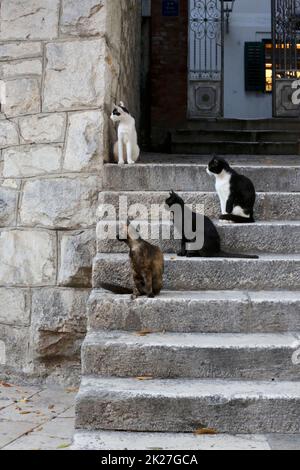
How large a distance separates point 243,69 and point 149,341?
12.0 m

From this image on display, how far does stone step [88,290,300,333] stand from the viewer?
11.6 feet

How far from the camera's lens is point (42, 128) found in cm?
467

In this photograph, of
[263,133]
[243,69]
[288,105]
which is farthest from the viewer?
[243,69]

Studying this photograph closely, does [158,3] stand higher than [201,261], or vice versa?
[158,3]

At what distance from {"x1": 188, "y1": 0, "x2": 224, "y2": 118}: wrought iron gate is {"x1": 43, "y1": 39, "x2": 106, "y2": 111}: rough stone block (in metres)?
6.39

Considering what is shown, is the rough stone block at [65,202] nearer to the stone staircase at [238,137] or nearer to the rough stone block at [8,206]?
the rough stone block at [8,206]

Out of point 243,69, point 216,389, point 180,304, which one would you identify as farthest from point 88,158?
point 243,69

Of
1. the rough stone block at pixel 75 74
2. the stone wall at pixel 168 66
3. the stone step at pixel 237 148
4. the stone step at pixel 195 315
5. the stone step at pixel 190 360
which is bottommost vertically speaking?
the stone step at pixel 190 360

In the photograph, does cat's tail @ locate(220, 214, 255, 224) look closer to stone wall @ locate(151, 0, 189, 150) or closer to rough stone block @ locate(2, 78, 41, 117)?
rough stone block @ locate(2, 78, 41, 117)

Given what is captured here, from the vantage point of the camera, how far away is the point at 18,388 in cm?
446

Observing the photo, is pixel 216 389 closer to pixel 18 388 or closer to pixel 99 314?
pixel 99 314

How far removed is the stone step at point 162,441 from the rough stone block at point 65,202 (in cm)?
200

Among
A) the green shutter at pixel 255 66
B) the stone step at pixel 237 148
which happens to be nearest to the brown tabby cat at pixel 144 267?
the stone step at pixel 237 148

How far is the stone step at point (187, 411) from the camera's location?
2.95m
